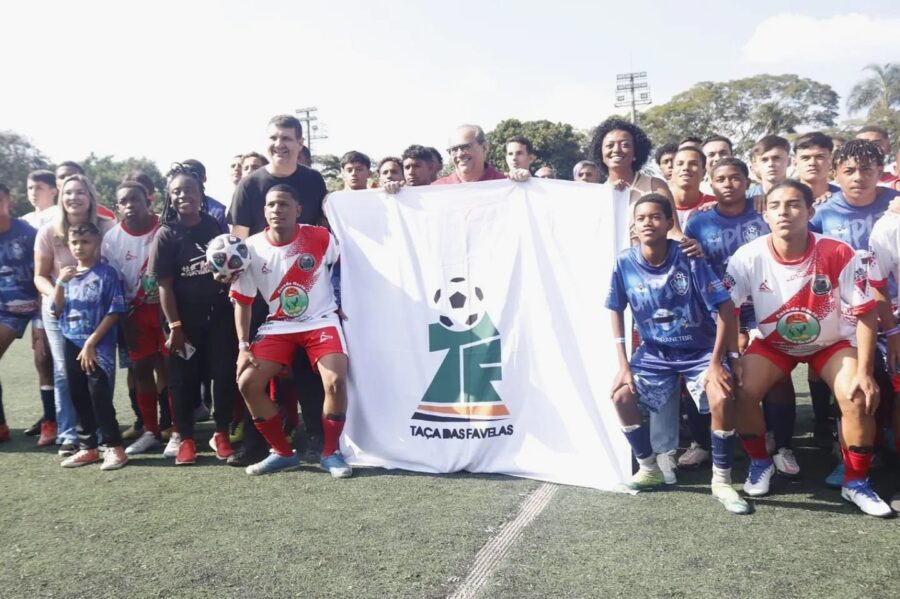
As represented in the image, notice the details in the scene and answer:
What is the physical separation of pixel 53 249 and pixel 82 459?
154 centimetres

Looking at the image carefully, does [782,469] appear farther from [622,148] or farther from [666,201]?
[622,148]

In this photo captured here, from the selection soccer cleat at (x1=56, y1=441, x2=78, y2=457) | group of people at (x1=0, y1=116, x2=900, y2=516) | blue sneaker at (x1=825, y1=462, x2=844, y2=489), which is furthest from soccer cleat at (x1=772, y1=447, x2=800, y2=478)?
soccer cleat at (x1=56, y1=441, x2=78, y2=457)

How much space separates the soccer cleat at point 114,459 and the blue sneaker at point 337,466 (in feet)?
4.40

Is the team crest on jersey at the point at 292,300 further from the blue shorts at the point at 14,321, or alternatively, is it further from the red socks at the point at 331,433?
the blue shorts at the point at 14,321

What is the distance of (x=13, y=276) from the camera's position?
5.21 m

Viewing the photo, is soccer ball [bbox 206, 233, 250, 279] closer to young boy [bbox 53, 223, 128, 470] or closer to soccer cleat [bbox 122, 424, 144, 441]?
young boy [bbox 53, 223, 128, 470]

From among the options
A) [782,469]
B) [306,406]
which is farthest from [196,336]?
[782,469]

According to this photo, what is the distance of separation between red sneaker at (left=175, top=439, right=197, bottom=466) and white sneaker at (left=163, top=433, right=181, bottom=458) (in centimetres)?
11

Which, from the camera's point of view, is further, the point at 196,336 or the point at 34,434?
the point at 34,434

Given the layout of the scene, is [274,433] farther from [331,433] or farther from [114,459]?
[114,459]

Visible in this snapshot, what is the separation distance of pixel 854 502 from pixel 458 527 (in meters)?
1.98

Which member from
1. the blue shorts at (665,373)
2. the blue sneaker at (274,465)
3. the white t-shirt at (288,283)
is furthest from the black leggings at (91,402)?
the blue shorts at (665,373)

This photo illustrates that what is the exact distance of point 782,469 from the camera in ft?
12.8

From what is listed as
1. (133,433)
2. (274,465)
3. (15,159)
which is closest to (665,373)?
(274,465)
